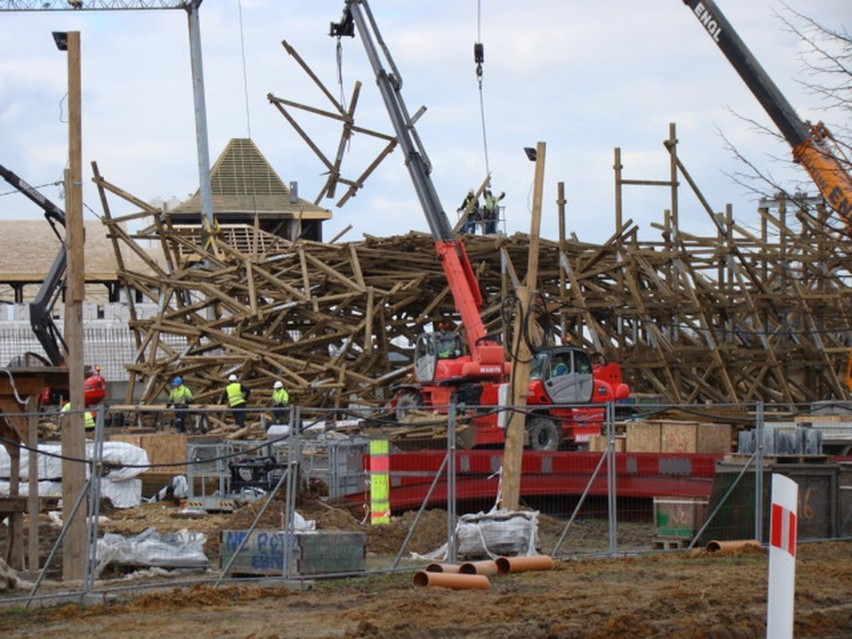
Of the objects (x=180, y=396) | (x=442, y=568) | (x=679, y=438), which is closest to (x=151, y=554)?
(x=442, y=568)

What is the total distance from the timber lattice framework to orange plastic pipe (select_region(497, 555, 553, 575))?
69.2 ft

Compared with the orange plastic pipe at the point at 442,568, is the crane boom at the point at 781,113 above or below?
above

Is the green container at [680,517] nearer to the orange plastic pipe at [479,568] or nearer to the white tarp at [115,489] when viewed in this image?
the orange plastic pipe at [479,568]

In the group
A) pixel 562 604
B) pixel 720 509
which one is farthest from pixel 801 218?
pixel 562 604

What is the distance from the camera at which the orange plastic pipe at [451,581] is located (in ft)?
47.3

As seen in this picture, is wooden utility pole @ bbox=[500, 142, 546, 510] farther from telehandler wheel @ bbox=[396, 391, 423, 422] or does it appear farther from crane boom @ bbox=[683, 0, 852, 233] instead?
telehandler wheel @ bbox=[396, 391, 423, 422]

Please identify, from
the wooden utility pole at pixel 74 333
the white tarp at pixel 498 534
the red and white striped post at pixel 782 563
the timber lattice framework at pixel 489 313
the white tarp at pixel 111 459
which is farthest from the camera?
the timber lattice framework at pixel 489 313

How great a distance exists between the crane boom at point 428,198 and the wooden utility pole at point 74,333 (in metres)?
17.2

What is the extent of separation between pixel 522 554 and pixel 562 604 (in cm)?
396

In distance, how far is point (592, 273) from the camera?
4009cm

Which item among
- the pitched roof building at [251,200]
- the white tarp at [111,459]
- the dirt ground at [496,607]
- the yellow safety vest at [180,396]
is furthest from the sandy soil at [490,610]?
the pitched roof building at [251,200]

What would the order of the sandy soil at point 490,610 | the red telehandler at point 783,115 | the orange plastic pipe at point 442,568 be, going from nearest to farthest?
the sandy soil at point 490,610 < the orange plastic pipe at point 442,568 < the red telehandler at point 783,115

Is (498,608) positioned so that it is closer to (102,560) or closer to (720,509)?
(102,560)

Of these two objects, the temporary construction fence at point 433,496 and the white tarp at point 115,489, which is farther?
the white tarp at point 115,489
